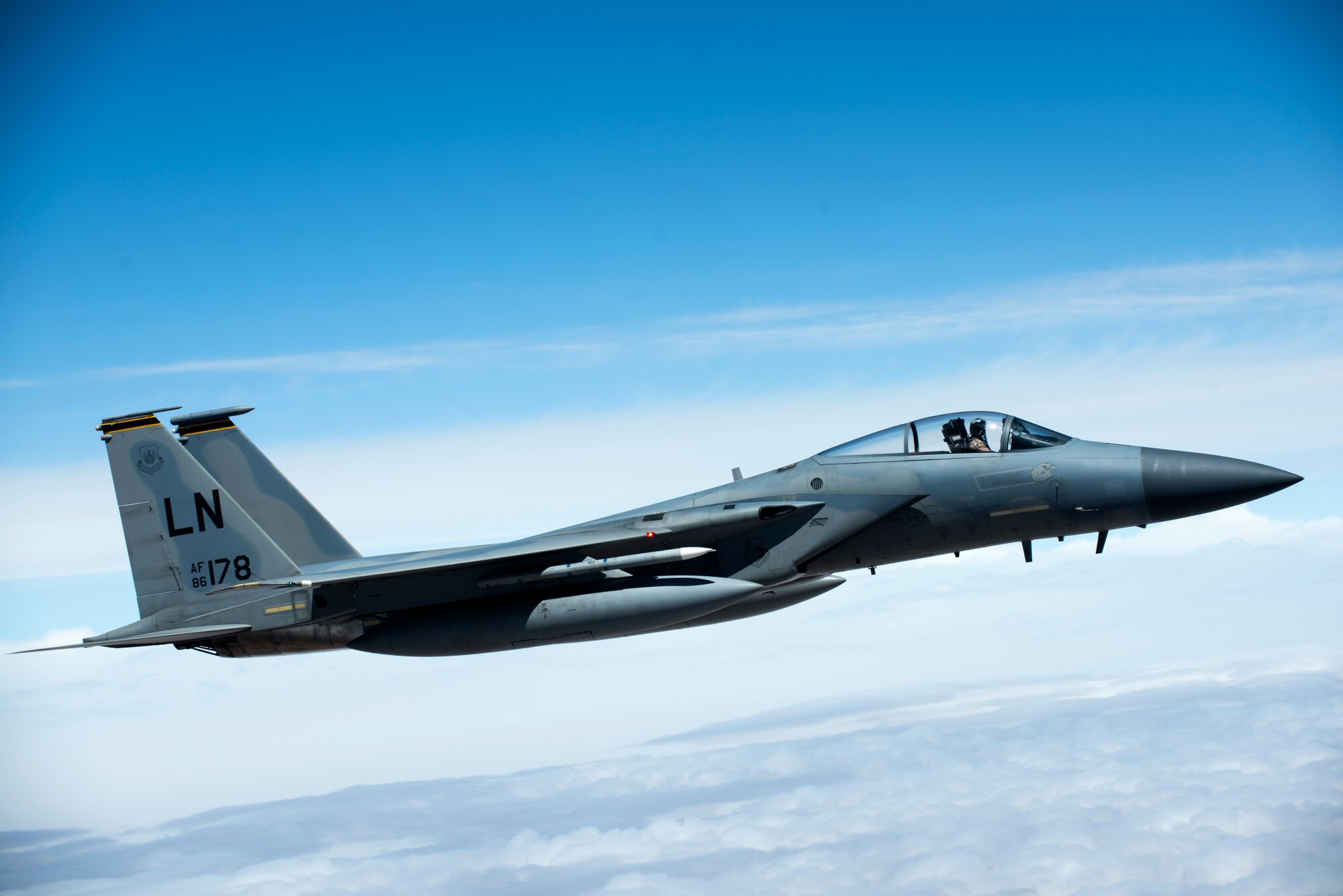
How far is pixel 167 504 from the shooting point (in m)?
17.6

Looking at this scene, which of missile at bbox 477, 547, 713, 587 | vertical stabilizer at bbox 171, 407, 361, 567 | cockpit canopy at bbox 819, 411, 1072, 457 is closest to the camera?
cockpit canopy at bbox 819, 411, 1072, 457

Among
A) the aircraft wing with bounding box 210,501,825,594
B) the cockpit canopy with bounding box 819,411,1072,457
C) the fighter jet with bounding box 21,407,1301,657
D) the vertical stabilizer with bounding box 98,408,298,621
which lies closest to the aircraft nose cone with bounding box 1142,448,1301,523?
the fighter jet with bounding box 21,407,1301,657

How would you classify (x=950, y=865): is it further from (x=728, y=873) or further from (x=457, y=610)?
(x=457, y=610)

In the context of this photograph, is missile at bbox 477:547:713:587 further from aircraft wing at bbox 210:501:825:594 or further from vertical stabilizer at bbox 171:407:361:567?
vertical stabilizer at bbox 171:407:361:567

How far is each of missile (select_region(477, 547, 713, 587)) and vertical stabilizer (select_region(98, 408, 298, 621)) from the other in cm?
475

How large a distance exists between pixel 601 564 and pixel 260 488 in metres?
9.09

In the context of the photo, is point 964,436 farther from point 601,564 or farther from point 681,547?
point 601,564

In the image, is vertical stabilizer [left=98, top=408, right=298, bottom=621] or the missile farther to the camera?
vertical stabilizer [left=98, top=408, right=298, bottom=621]

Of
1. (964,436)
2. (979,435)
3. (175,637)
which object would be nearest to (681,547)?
(964,436)

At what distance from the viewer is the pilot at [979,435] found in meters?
13.9

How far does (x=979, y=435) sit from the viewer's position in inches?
548

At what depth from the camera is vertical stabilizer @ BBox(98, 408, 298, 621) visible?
1723 cm

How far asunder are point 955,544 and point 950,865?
598 ft

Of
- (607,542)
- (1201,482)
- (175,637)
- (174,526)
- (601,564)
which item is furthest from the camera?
(174,526)
